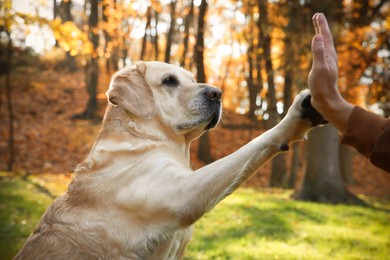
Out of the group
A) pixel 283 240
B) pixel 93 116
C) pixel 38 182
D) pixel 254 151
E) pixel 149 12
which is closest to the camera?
pixel 254 151

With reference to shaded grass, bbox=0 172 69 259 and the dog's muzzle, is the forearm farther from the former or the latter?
shaded grass, bbox=0 172 69 259

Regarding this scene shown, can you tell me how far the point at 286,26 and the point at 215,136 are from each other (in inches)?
378

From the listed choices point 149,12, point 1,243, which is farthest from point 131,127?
point 149,12

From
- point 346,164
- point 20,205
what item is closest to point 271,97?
point 346,164

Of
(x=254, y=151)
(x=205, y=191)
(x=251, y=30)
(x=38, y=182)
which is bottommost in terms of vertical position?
(x=38, y=182)

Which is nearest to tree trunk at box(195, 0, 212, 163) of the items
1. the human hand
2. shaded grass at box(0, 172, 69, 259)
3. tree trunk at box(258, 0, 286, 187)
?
tree trunk at box(258, 0, 286, 187)

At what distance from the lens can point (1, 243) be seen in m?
5.38

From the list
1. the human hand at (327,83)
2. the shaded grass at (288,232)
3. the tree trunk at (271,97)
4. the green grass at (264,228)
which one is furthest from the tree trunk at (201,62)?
the human hand at (327,83)

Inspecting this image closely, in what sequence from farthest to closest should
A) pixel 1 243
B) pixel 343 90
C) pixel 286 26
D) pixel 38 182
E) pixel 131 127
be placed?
pixel 343 90, pixel 286 26, pixel 38 182, pixel 1 243, pixel 131 127

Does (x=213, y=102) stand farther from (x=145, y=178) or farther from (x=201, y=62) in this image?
(x=201, y=62)

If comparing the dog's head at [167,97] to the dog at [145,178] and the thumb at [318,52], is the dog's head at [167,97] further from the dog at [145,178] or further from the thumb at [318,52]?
the thumb at [318,52]

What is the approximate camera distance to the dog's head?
2977mm

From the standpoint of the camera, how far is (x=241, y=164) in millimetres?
2236

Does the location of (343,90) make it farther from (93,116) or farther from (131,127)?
(131,127)
